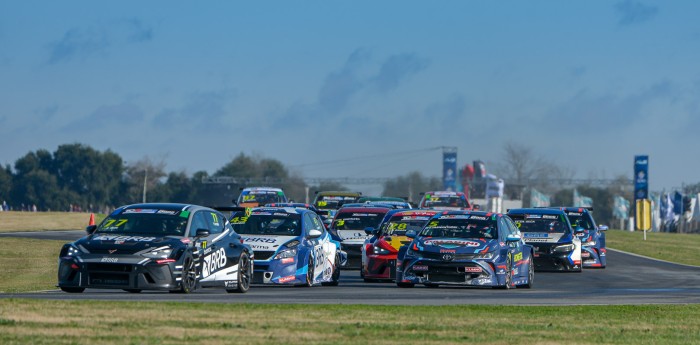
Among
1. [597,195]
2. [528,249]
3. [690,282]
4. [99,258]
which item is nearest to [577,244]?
[690,282]

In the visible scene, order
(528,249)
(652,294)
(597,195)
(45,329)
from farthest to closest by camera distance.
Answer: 1. (597,195)
2. (528,249)
3. (652,294)
4. (45,329)

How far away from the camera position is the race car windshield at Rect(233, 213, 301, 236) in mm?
24031

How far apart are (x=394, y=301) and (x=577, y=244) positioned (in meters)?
14.0

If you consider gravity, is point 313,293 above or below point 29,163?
below

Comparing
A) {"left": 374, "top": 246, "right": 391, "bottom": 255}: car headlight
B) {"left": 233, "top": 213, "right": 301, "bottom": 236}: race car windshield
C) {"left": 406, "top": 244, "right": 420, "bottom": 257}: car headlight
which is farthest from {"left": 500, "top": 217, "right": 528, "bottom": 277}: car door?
{"left": 233, "top": 213, "right": 301, "bottom": 236}: race car windshield

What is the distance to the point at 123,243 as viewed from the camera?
18.6 m

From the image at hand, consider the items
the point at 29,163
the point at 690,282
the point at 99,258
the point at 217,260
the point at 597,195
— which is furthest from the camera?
the point at 597,195

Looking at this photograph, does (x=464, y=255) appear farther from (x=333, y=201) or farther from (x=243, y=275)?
(x=333, y=201)

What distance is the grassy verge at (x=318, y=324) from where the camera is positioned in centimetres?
1266

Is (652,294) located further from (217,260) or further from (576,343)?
(576,343)

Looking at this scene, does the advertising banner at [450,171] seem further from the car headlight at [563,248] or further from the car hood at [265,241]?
the car hood at [265,241]

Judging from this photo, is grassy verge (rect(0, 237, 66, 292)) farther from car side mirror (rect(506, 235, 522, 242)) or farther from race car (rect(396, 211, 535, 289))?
car side mirror (rect(506, 235, 522, 242))

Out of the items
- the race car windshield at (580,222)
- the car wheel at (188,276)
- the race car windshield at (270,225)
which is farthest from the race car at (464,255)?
the race car windshield at (580,222)

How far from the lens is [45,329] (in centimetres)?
1283
